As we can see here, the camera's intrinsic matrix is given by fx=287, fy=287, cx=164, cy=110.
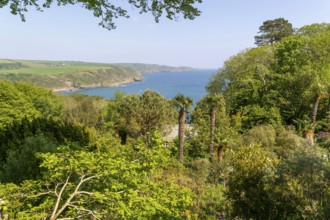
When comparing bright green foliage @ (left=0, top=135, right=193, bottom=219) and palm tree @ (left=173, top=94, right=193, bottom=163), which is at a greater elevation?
bright green foliage @ (left=0, top=135, right=193, bottom=219)

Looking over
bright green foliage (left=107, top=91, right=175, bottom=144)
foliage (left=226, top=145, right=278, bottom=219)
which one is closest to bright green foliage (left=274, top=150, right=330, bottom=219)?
foliage (left=226, top=145, right=278, bottom=219)

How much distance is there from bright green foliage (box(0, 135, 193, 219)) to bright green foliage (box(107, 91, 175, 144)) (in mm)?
25307

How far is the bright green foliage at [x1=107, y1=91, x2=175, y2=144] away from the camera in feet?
105

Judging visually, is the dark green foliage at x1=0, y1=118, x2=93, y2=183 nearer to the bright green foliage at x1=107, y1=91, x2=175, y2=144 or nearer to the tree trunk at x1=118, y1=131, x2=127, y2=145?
the bright green foliage at x1=107, y1=91, x2=175, y2=144

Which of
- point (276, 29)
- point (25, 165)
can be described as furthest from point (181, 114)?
point (276, 29)

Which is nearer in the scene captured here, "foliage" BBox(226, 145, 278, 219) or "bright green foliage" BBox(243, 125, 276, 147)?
"foliage" BBox(226, 145, 278, 219)

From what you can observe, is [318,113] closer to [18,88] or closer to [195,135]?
[195,135]

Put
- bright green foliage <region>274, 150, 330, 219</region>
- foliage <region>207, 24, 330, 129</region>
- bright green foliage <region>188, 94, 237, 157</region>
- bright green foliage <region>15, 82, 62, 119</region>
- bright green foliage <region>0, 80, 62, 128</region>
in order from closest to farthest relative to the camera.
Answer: bright green foliage <region>274, 150, 330, 219</region>, bright green foliage <region>188, 94, 237, 157</region>, foliage <region>207, 24, 330, 129</region>, bright green foliage <region>0, 80, 62, 128</region>, bright green foliage <region>15, 82, 62, 119</region>

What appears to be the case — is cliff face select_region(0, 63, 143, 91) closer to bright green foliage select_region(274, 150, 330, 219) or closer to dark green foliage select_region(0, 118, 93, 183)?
dark green foliage select_region(0, 118, 93, 183)

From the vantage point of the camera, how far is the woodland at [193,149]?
5.58m

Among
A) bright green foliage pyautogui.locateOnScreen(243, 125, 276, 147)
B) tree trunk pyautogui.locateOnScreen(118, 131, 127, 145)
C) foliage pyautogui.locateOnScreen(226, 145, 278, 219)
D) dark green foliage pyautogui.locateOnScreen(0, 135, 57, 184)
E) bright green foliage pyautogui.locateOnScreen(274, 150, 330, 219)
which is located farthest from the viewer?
tree trunk pyautogui.locateOnScreen(118, 131, 127, 145)

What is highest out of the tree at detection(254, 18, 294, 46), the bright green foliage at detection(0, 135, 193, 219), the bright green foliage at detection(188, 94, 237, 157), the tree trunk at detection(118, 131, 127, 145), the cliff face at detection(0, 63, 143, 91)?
the tree at detection(254, 18, 294, 46)

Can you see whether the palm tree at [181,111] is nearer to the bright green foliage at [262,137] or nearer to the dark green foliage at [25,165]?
the bright green foliage at [262,137]

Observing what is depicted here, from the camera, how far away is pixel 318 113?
104ft
